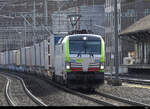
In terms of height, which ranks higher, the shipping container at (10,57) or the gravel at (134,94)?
the shipping container at (10,57)

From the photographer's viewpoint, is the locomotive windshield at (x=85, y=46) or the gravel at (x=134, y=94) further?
the locomotive windshield at (x=85, y=46)

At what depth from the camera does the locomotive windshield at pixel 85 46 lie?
20.2m

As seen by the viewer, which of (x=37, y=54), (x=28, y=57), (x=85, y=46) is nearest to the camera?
(x=85, y=46)

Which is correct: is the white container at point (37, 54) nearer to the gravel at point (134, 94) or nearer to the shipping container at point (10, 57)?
the gravel at point (134, 94)

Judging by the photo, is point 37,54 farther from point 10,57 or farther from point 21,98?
point 10,57

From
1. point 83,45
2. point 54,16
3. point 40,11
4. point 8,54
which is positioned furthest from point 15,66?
point 83,45

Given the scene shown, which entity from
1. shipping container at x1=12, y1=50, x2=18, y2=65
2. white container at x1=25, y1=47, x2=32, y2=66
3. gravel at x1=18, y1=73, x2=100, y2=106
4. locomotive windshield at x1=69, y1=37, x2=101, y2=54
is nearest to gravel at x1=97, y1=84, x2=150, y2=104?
gravel at x1=18, y1=73, x2=100, y2=106

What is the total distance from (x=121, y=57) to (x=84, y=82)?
140ft

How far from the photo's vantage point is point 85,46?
20.3 meters

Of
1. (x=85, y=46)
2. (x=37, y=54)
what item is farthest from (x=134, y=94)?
(x=37, y=54)

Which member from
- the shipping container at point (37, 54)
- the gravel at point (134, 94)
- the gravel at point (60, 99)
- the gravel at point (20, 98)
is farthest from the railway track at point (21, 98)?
the shipping container at point (37, 54)

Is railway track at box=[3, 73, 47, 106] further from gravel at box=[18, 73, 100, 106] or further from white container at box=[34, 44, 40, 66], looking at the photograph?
white container at box=[34, 44, 40, 66]

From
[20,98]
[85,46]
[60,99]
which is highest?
[85,46]

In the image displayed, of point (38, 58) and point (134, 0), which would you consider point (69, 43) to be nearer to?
point (38, 58)
